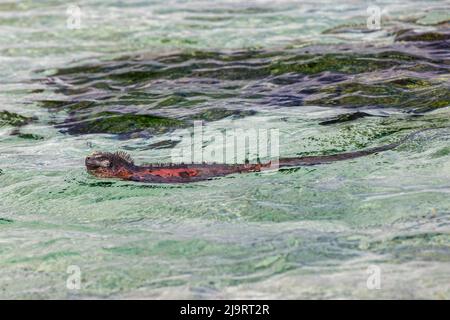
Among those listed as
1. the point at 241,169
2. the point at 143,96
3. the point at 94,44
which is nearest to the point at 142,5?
Answer: the point at 94,44

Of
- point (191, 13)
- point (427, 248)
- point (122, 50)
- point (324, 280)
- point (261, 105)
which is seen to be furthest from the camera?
point (191, 13)

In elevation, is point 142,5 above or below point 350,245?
above

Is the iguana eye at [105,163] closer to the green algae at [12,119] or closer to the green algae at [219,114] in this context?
the green algae at [219,114]

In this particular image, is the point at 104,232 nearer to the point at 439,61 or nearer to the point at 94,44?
the point at 439,61

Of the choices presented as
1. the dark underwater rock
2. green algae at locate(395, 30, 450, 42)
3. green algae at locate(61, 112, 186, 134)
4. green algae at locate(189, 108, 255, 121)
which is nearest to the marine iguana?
the dark underwater rock

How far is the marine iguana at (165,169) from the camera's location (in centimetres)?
584

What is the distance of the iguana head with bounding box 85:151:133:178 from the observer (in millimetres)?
5922

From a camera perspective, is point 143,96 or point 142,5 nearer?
point 143,96

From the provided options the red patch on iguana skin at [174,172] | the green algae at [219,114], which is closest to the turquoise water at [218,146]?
the green algae at [219,114]

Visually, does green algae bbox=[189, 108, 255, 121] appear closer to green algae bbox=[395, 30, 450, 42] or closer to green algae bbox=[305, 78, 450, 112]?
green algae bbox=[305, 78, 450, 112]

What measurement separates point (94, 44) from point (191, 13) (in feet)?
6.31

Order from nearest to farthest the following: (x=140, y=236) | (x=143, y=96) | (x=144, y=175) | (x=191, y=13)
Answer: (x=140, y=236), (x=144, y=175), (x=143, y=96), (x=191, y=13)

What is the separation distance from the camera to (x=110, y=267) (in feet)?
15.0

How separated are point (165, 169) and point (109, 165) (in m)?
0.41
